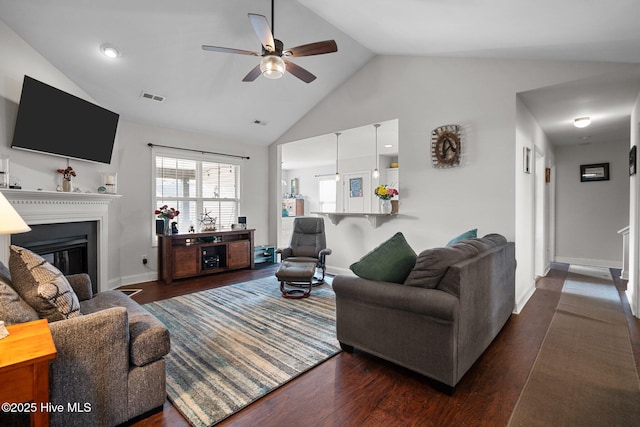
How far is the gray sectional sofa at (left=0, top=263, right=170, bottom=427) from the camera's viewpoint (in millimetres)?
1389

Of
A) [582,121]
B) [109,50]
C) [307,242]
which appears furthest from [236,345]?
[582,121]

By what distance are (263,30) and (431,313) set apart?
247 centimetres

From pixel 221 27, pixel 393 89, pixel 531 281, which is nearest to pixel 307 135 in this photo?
pixel 393 89

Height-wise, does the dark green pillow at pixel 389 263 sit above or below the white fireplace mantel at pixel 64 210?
below

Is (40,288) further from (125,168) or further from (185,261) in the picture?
(125,168)

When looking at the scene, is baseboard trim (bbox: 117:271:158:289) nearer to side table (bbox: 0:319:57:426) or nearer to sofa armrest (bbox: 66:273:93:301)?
sofa armrest (bbox: 66:273:93:301)

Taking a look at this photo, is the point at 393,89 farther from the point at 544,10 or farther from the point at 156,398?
the point at 156,398

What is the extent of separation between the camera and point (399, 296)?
6.48 ft

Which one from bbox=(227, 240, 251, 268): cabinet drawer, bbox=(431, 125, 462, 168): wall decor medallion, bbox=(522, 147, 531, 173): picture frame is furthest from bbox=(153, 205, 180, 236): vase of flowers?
bbox=(522, 147, 531, 173): picture frame

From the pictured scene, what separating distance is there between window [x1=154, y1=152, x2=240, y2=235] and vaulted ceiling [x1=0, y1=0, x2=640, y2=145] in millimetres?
824

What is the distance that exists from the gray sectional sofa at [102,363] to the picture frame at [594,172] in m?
7.34

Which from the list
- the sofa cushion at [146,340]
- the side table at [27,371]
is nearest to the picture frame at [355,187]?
the sofa cushion at [146,340]

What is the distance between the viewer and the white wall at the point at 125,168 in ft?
9.68

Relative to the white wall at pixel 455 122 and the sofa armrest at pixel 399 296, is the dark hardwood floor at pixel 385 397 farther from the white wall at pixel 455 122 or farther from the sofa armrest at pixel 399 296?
the white wall at pixel 455 122
